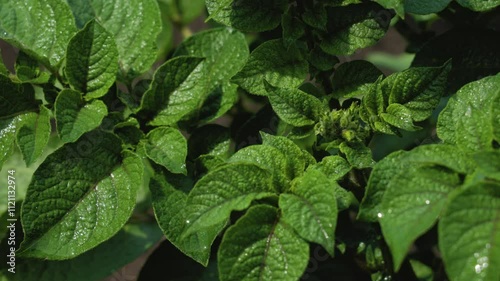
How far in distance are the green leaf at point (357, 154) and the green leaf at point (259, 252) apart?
0.15 meters

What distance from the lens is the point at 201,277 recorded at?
4.65 feet

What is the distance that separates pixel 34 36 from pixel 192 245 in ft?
1.53

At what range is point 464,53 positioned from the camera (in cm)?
135

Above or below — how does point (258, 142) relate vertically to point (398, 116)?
below

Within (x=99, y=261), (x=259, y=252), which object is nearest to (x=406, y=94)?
(x=259, y=252)

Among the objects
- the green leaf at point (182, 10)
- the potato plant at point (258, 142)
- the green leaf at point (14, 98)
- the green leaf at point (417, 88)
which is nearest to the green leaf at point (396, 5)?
the potato plant at point (258, 142)

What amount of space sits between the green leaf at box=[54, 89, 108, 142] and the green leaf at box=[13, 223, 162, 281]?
0.47 meters

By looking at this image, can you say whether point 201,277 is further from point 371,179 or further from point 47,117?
point 371,179

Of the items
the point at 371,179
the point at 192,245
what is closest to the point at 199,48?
the point at 192,245

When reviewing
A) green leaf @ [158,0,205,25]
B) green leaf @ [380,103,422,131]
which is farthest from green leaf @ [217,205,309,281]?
green leaf @ [158,0,205,25]

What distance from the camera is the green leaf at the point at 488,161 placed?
2.74 feet

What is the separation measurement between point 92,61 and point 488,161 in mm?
631

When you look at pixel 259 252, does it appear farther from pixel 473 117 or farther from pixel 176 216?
pixel 473 117

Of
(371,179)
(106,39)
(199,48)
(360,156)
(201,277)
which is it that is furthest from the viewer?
(201,277)
